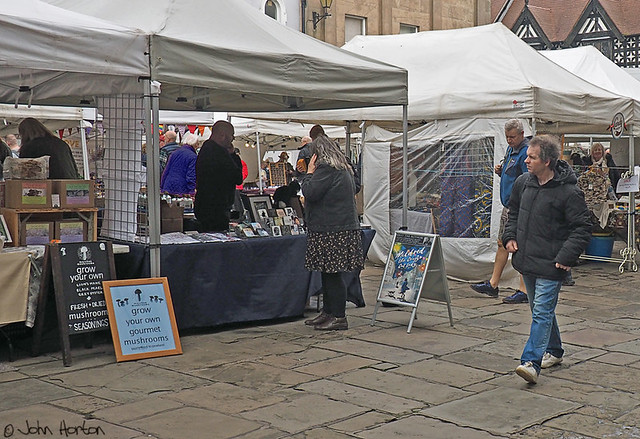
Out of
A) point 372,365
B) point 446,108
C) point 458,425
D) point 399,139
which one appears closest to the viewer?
point 458,425

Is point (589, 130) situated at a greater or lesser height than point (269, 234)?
greater

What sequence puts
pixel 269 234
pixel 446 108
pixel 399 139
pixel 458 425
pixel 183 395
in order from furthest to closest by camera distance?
pixel 399 139, pixel 446 108, pixel 269 234, pixel 183 395, pixel 458 425

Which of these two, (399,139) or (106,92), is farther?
(399,139)

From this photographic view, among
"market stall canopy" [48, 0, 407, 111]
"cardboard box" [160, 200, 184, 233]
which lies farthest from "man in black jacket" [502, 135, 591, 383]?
"cardboard box" [160, 200, 184, 233]

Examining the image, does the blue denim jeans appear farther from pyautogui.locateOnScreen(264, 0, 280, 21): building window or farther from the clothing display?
pyautogui.locateOnScreen(264, 0, 280, 21): building window

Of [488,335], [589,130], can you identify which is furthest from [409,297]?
[589,130]

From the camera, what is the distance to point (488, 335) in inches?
306

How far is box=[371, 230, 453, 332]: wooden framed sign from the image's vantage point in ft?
26.1

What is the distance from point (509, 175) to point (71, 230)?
4.63 m

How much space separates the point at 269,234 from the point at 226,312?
0.88 metres

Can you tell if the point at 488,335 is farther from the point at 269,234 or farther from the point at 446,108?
the point at 446,108

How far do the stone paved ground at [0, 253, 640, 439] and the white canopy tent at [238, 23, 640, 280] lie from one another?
3.07 metres

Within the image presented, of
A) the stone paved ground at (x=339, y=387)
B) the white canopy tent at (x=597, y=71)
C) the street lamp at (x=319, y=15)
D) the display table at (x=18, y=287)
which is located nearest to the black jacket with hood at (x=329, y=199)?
the stone paved ground at (x=339, y=387)

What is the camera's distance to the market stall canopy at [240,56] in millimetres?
6926
